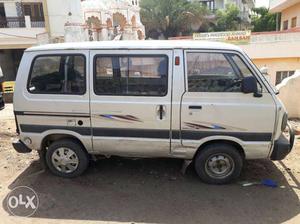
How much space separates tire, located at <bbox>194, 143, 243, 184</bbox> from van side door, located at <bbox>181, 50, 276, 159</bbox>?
22 centimetres

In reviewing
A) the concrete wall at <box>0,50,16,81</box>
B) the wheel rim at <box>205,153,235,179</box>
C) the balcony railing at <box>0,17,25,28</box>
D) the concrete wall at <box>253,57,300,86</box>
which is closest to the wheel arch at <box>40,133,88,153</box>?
the wheel rim at <box>205,153,235,179</box>

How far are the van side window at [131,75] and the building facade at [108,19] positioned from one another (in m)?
23.2

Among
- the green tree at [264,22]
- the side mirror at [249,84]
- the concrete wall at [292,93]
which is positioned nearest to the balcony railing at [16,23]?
the concrete wall at [292,93]

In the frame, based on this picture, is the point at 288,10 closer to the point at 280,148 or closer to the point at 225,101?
the point at 280,148

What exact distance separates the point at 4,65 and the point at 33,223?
26.1 meters

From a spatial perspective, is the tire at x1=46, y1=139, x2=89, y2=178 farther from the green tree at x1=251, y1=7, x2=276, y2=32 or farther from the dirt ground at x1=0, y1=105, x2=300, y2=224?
the green tree at x1=251, y1=7, x2=276, y2=32

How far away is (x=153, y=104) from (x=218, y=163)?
4.30 ft

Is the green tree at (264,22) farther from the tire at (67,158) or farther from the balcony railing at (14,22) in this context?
the tire at (67,158)

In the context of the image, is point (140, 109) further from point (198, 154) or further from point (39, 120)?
point (39, 120)

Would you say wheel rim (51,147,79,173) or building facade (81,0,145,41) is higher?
building facade (81,0,145,41)

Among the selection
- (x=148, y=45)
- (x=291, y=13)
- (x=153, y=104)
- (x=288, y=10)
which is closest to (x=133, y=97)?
(x=153, y=104)

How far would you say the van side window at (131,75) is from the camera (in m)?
4.08

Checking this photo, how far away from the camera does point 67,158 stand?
15.2 feet

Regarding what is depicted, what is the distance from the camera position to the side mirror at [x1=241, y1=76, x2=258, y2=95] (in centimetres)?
385
